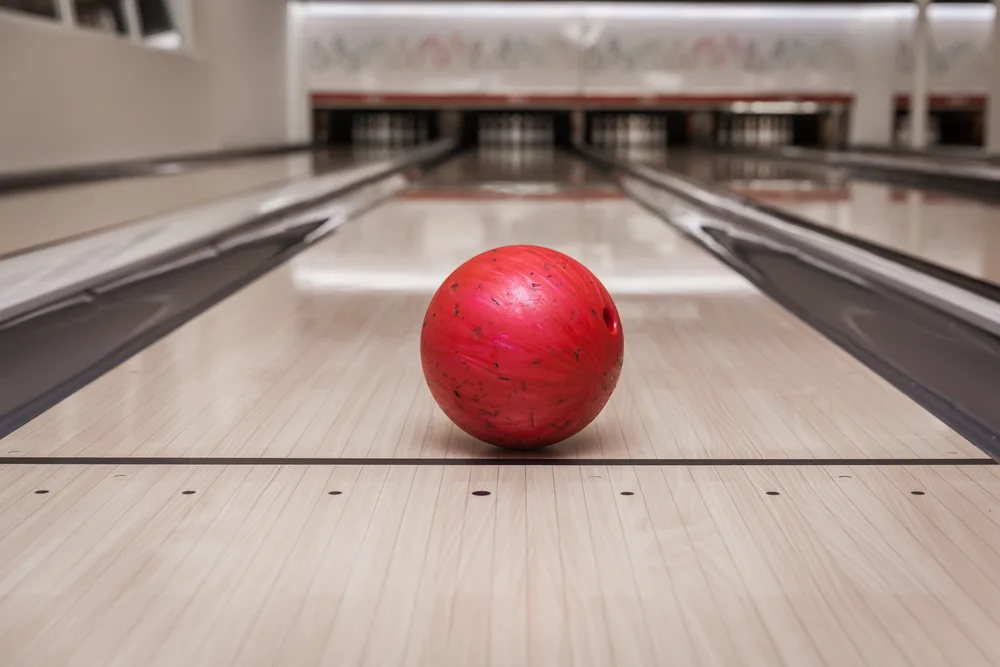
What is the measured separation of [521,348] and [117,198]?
3192 mm

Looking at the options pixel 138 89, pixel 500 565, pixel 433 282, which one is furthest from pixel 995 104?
pixel 500 565

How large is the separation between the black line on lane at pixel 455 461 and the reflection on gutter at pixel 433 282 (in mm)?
1224

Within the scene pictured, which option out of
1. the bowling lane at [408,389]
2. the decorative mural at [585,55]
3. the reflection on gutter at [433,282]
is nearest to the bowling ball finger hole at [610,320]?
the bowling lane at [408,389]

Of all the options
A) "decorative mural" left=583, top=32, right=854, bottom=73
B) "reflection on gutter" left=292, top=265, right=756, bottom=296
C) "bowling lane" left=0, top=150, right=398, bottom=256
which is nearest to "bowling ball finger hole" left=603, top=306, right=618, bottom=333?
"reflection on gutter" left=292, top=265, right=756, bottom=296

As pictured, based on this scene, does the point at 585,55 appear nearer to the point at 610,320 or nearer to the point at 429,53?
the point at 429,53

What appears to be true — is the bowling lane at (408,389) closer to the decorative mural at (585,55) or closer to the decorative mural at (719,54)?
the decorative mural at (585,55)

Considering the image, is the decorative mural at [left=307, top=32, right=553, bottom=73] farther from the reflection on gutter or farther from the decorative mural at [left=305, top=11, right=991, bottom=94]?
the reflection on gutter

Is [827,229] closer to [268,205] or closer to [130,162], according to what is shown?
[268,205]

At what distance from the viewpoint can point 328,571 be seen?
0.96 meters

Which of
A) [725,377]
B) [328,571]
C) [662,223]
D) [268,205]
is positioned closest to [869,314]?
[725,377]

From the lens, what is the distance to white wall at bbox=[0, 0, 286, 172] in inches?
185

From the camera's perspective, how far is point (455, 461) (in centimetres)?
129

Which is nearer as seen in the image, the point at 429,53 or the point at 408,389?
the point at 408,389

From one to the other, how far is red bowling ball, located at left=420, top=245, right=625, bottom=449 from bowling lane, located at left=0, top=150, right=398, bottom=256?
1.60m
